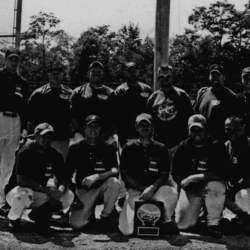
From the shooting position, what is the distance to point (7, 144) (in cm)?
602

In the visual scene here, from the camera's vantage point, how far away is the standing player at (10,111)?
19.5ft

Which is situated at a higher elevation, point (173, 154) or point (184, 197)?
point (173, 154)

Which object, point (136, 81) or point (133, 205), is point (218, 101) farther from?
point (133, 205)

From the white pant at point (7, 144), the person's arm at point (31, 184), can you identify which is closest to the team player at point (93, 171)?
the person's arm at point (31, 184)

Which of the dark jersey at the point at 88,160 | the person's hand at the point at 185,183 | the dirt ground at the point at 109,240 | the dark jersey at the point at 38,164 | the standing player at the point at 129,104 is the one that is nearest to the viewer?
the dirt ground at the point at 109,240

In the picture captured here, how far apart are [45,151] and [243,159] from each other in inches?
97.2

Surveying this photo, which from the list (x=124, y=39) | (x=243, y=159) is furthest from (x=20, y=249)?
(x=124, y=39)

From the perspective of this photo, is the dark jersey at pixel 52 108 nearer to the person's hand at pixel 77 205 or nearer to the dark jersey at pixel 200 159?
the person's hand at pixel 77 205

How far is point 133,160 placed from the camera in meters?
5.36

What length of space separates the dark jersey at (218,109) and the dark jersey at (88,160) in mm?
1452

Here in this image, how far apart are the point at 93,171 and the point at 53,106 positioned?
1166mm

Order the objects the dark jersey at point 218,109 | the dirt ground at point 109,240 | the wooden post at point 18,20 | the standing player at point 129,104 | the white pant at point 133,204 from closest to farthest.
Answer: the dirt ground at point 109,240 < the white pant at point 133,204 < the dark jersey at point 218,109 < the standing player at point 129,104 < the wooden post at point 18,20

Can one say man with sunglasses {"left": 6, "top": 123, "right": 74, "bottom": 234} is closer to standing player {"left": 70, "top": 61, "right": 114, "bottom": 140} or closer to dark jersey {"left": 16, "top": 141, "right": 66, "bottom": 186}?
dark jersey {"left": 16, "top": 141, "right": 66, "bottom": 186}

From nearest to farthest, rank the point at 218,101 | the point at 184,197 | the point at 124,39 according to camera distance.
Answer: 1. the point at 184,197
2. the point at 218,101
3. the point at 124,39
